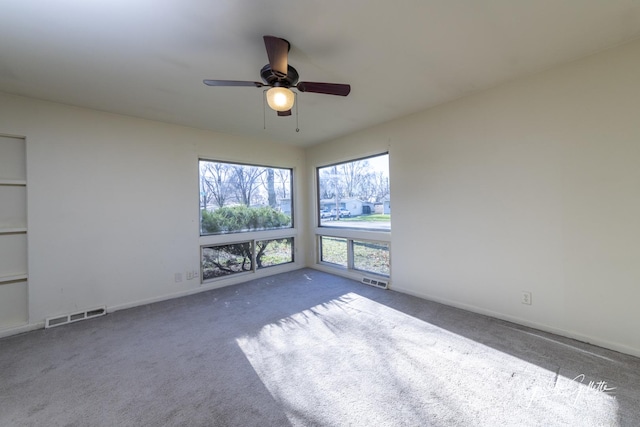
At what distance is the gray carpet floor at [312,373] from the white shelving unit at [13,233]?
340 millimetres

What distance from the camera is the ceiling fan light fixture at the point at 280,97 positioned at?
1.86 metres

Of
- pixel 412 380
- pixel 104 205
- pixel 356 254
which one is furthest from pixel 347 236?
pixel 104 205

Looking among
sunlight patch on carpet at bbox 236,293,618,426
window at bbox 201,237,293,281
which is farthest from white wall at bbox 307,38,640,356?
window at bbox 201,237,293,281

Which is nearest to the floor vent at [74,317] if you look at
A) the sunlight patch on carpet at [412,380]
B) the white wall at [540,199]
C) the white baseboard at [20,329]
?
the white baseboard at [20,329]

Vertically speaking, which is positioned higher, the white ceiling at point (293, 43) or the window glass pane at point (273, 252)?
the white ceiling at point (293, 43)

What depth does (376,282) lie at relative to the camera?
155 inches

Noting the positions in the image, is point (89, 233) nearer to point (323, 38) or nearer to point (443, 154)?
point (323, 38)

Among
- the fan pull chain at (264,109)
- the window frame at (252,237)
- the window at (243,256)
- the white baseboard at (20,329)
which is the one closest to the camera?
the white baseboard at (20,329)

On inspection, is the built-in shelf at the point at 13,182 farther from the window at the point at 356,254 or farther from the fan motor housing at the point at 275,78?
the window at the point at 356,254

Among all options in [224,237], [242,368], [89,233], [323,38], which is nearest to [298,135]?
[224,237]

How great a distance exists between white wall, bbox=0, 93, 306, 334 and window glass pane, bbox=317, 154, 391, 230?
2135mm

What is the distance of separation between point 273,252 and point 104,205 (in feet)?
8.54

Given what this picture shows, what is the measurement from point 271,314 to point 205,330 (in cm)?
72

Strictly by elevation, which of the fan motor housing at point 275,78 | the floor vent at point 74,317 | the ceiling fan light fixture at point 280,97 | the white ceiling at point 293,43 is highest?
the white ceiling at point 293,43
